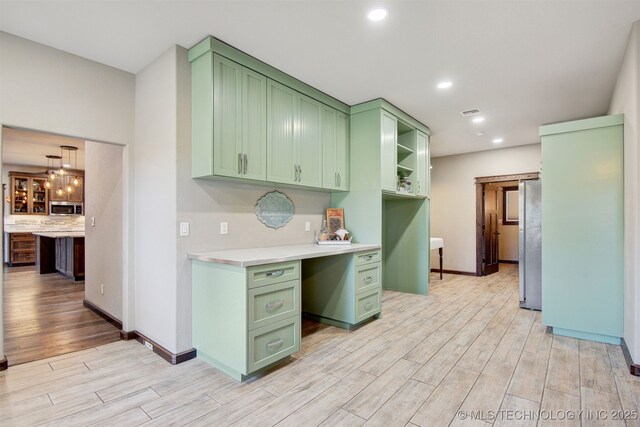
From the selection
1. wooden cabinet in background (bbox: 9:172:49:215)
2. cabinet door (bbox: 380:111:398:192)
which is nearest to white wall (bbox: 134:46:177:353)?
cabinet door (bbox: 380:111:398:192)

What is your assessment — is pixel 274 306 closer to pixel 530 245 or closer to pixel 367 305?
pixel 367 305

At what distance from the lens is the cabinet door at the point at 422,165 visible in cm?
487

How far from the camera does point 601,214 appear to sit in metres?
3.05

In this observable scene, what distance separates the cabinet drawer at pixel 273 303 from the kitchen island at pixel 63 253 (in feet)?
17.2

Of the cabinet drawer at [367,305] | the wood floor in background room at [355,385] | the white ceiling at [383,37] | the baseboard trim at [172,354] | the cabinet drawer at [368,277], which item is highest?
the white ceiling at [383,37]

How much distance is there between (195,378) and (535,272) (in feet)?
13.8

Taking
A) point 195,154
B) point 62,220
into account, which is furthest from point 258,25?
point 62,220

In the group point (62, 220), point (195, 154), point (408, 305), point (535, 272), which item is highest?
point (195, 154)

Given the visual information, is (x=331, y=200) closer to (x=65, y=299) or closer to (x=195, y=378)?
(x=195, y=378)

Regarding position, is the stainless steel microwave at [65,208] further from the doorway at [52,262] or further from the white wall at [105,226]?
the white wall at [105,226]

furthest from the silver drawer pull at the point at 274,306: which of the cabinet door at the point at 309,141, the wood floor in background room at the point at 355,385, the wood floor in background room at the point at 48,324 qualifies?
the wood floor in background room at the point at 48,324

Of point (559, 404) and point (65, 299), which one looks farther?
point (65, 299)

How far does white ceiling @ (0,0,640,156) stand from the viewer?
224 centimetres

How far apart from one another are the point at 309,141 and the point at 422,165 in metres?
2.23
